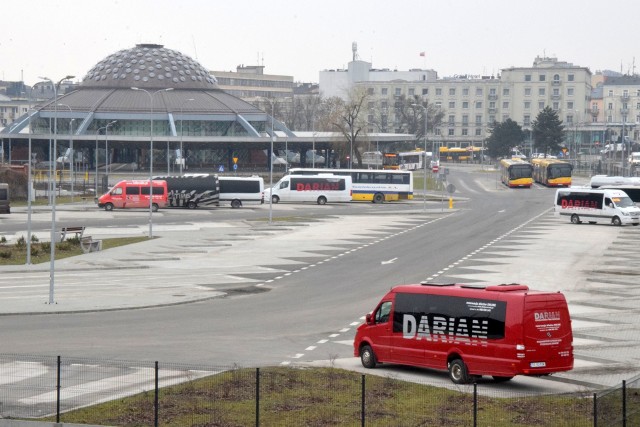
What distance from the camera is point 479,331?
26.5 meters

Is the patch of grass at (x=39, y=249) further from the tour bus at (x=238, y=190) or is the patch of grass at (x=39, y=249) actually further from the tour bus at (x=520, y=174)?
the tour bus at (x=520, y=174)

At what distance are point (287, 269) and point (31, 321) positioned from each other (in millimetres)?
18015

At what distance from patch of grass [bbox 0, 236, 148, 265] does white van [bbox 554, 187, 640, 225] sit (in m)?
32.6

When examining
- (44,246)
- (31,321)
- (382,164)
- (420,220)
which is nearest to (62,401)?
(31,321)

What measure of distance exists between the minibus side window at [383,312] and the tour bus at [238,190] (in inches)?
2817

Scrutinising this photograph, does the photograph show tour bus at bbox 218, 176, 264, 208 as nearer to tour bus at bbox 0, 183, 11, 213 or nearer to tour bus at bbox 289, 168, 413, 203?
tour bus at bbox 289, 168, 413, 203

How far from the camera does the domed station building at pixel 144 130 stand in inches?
6654

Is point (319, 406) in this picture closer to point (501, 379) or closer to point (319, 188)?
point (501, 379)

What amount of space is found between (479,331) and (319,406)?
5.34 meters

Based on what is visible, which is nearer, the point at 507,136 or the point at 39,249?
the point at 39,249

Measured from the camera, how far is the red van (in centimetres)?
2584

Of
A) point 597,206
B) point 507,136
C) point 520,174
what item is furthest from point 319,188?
point 507,136

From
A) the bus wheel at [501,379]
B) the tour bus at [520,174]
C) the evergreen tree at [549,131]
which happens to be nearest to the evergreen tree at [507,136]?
the evergreen tree at [549,131]

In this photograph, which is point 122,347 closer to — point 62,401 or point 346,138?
point 62,401
